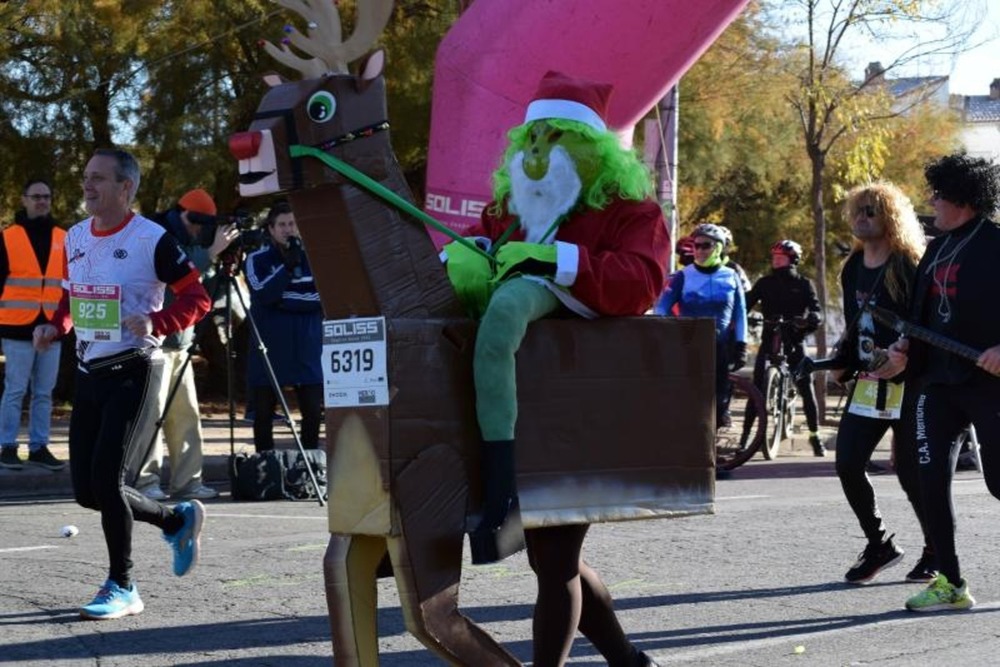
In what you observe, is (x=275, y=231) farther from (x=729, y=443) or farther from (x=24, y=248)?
(x=729, y=443)

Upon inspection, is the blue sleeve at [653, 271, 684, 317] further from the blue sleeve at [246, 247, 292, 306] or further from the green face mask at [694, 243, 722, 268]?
the blue sleeve at [246, 247, 292, 306]

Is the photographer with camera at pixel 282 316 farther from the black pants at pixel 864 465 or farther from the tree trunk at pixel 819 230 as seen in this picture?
the tree trunk at pixel 819 230

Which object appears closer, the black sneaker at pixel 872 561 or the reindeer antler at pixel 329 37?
the reindeer antler at pixel 329 37

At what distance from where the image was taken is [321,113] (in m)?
4.39

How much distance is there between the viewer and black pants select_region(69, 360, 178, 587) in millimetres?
6629

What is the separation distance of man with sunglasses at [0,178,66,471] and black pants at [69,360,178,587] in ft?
18.5

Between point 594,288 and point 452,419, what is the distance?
56cm

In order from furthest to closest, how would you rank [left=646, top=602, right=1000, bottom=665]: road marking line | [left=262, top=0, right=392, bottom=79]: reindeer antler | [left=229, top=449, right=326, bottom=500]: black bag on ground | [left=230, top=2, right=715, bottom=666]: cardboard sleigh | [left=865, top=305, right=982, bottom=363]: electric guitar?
1. [left=229, top=449, right=326, bottom=500]: black bag on ground
2. [left=865, top=305, right=982, bottom=363]: electric guitar
3. [left=646, top=602, right=1000, bottom=665]: road marking line
4. [left=262, top=0, right=392, bottom=79]: reindeer antler
5. [left=230, top=2, right=715, bottom=666]: cardboard sleigh

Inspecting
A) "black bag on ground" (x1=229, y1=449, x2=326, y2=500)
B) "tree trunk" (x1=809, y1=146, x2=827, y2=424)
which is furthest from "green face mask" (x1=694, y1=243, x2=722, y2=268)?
"tree trunk" (x1=809, y1=146, x2=827, y2=424)

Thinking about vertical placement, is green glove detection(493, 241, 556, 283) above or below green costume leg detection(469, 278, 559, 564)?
above

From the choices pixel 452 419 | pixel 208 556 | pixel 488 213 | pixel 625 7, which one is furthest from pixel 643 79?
pixel 452 419

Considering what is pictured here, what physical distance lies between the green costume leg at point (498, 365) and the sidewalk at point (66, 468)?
19.5ft

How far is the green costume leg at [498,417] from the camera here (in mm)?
4332

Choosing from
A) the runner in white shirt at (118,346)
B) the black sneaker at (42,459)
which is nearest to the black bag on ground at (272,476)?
the black sneaker at (42,459)
